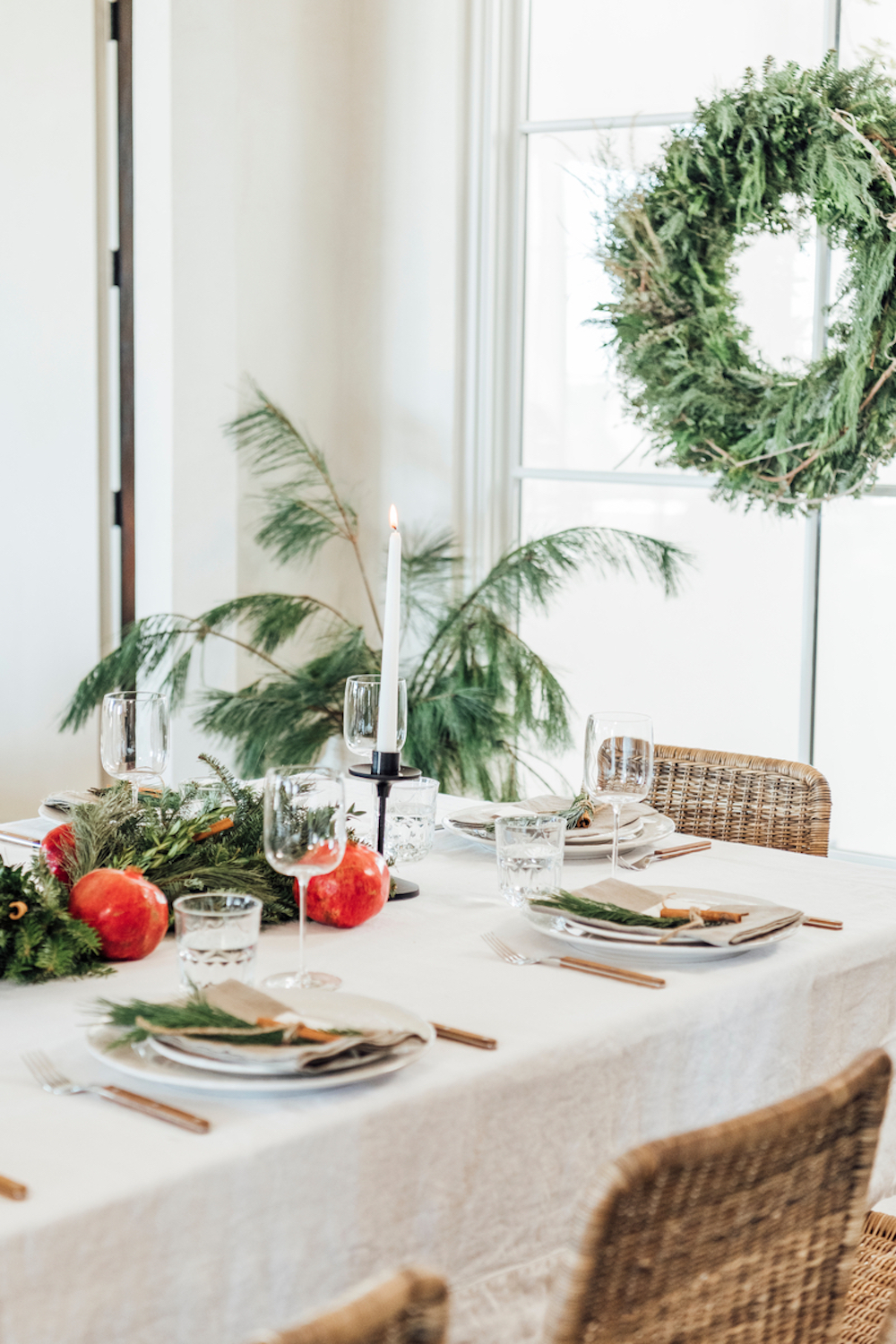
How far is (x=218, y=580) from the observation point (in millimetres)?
3244

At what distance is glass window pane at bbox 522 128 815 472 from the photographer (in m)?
3.16

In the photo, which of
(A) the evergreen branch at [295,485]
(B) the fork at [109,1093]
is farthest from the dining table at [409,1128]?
(A) the evergreen branch at [295,485]

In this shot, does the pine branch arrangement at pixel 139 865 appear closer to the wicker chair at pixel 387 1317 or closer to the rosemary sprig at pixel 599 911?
the rosemary sprig at pixel 599 911

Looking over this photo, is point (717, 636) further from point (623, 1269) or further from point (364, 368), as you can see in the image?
point (623, 1269)

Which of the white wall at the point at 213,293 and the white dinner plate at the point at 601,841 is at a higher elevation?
the white wall at the point at 213,293

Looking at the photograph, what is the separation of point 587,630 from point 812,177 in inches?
42.0

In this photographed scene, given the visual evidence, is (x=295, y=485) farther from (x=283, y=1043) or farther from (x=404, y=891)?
(x=283, y=1043)

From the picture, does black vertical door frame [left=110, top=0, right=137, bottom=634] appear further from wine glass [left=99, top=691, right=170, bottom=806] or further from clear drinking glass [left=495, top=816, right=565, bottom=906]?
clear drinking glass [left=495, top=816, right=565, bottom=906]

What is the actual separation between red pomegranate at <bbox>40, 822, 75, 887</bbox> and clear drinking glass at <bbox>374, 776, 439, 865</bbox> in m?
0.36

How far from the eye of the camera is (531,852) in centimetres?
146

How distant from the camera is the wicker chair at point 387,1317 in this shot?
580mm

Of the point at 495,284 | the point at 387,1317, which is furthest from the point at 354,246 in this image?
the point at 387,1317

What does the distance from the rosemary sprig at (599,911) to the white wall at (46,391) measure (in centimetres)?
196

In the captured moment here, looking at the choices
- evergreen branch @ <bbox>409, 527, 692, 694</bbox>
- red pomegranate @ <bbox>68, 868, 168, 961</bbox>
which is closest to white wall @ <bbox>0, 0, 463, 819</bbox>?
evergreen branch @ <bbox>409, 527, 692, 694</bbox>
